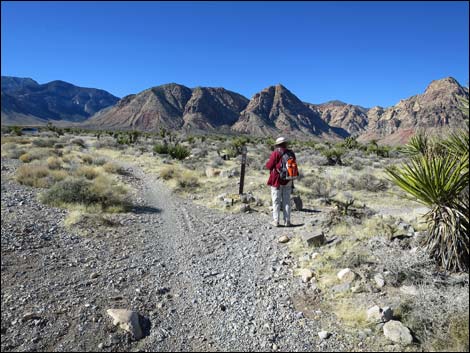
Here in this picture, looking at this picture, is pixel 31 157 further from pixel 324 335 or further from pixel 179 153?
pixel 324 335

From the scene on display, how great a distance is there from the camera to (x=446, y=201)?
477cm

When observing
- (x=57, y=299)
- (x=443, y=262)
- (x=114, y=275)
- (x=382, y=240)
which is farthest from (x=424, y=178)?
(x=57, y=299)

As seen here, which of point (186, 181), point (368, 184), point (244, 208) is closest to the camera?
point (244, 208)

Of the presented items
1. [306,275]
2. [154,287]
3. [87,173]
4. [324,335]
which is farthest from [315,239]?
[87,173]

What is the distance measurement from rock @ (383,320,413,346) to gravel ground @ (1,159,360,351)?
436 millimetres

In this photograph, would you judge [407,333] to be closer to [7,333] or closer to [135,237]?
[7,333]

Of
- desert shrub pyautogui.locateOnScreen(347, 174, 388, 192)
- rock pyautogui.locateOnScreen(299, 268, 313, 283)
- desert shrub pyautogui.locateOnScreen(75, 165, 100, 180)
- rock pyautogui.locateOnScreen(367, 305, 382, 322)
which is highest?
desert shrub pyautogui.locateOnScreen(347, 174, 388, 192)

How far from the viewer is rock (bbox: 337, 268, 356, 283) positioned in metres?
4.79

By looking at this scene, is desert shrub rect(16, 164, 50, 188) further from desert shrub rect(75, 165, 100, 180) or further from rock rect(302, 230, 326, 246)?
rock rect(302, 230, 326, 246)

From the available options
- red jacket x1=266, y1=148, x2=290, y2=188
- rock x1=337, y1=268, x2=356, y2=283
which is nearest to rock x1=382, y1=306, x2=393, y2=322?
rock x1=337, y1=268, x2=356, y2=283

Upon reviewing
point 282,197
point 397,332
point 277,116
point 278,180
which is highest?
point 277,116

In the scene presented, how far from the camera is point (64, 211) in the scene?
8570mm

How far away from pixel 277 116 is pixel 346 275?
17404 cm

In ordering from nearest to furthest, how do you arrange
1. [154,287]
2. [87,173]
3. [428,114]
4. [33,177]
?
[154,287] → [428,114] → [33,177] → [87,173]
